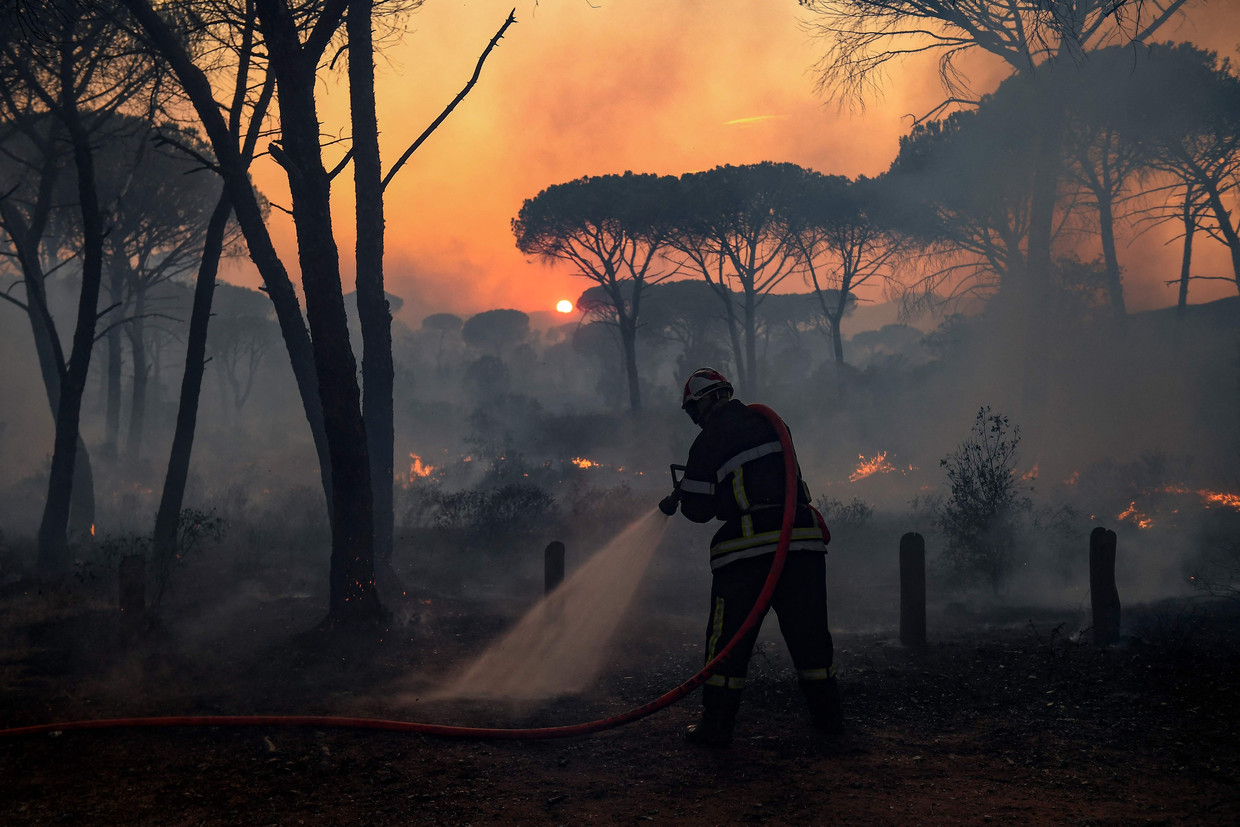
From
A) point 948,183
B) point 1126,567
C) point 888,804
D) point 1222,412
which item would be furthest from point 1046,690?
point 948,183

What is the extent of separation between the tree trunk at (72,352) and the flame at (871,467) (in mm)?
15851

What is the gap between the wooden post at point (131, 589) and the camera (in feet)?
20.8

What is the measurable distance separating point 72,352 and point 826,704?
10317 millimetres

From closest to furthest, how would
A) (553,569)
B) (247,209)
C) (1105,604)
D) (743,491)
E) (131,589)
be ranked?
(743,491) → (1105,604) → (131,589) → (553,569) → (247,209)

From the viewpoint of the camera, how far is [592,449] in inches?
1006

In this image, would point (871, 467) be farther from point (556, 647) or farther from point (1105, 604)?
point (556, 647)

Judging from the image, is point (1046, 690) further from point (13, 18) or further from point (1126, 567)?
point (13, 18)

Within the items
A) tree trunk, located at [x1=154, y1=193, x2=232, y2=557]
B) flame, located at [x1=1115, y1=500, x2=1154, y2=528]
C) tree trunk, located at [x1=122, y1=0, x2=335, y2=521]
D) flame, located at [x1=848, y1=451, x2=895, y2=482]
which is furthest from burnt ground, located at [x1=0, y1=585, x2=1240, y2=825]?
flame, located at [x1=848, y1=451, x2=895, y2=482]

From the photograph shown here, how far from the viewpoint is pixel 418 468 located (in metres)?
22.7

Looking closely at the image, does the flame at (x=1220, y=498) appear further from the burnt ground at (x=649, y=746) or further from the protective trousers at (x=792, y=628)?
the protective trousers at (x=792, y=628)

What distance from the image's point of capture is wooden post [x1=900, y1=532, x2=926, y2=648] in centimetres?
640

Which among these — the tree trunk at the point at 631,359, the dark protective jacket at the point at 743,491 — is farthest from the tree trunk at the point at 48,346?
the tree trunk at the point at 631,359

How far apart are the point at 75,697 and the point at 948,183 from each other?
26.3 metres

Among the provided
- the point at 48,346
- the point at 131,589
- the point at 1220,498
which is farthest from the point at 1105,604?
the point at 48,346
